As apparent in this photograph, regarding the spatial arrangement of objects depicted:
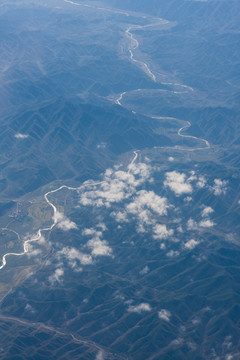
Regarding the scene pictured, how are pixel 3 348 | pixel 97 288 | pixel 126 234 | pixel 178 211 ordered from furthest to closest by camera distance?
pixel 178 211 → pixel 126 234 → pixel 97 288 → pixel 3 348

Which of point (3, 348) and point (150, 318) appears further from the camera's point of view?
point (150, 318)

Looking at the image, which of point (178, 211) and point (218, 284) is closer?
point (218, 284)

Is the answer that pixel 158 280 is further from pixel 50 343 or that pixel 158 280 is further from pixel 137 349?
pixel 50 343

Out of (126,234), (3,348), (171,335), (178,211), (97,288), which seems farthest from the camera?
(178,211)

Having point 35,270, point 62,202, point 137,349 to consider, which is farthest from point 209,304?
point 62,202

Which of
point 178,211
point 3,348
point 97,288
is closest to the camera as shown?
point 3,348

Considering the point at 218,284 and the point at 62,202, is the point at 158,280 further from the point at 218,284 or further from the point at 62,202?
the point at 62,202

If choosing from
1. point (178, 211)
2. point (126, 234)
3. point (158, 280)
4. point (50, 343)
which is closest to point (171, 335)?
point (158, 280)

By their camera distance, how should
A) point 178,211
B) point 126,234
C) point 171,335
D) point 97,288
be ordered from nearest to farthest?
point 171,335 < point 97,288 < point 126,234 < point 178,211

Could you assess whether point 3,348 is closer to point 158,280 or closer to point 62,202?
point 158,280
